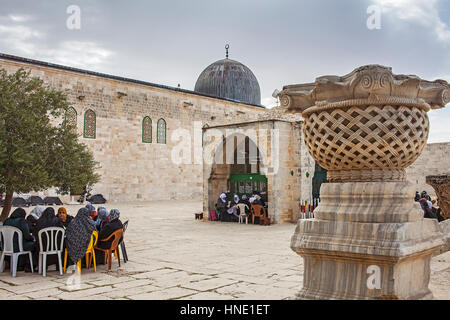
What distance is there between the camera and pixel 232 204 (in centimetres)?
1433

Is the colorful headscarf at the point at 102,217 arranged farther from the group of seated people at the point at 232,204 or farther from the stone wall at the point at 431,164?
the stone wall at the point at 431,164

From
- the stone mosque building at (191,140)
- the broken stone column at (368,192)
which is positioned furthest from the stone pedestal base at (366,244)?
the stone mosque building at (191,140)

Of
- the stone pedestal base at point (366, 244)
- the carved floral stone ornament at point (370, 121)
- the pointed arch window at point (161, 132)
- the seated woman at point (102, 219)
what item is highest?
the pointed arch window at point (161, 132)

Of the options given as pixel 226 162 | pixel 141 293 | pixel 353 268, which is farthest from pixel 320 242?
pixel 226 162

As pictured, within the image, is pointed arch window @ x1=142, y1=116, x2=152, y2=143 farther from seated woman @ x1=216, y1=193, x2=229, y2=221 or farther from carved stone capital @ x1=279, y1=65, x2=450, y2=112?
carved stone capital @ x1=279, y1=65, x2=450, y2=112

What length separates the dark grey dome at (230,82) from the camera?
1281 inches

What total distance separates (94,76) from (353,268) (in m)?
22.1

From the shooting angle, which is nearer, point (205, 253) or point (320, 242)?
point (320, 242)

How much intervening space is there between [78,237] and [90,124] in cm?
1739

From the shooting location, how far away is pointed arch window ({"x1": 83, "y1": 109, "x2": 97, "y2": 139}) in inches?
870

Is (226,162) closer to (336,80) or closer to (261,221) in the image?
(261,221)

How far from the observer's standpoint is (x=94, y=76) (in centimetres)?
2225

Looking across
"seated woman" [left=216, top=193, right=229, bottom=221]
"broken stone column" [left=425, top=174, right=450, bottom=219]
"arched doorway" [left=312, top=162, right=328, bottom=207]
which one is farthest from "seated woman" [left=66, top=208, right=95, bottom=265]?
"arched doorway" [left=312, top=162, right=328, bottom=207]

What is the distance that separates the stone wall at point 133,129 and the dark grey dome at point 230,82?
476 cm
